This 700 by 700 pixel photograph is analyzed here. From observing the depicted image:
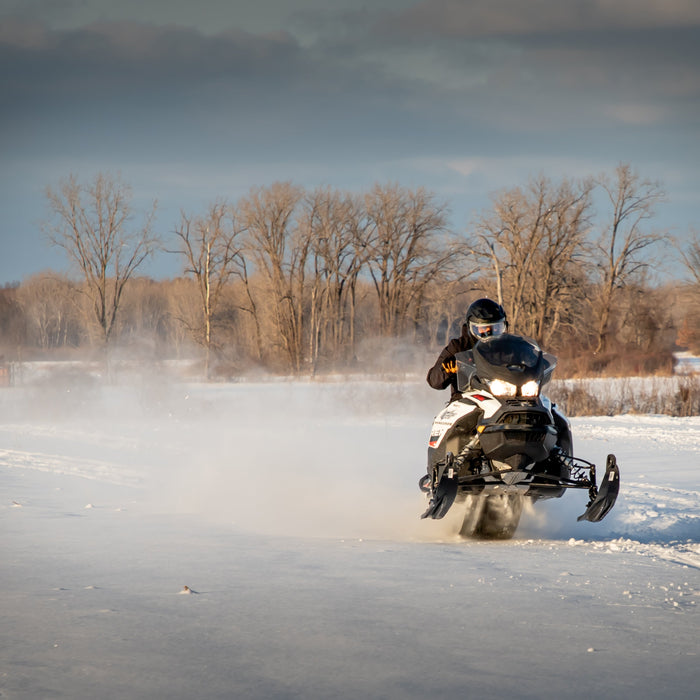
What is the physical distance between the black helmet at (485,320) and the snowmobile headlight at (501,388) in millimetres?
762

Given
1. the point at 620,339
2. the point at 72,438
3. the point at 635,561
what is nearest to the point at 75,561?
the point at 635,561

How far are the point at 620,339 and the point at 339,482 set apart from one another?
194 feet

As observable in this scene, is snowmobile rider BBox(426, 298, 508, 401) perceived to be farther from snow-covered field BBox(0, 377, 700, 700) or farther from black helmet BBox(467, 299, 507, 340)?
snow-covered field BBox(0, 377, 700, 700)

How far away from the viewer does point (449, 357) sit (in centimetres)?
742

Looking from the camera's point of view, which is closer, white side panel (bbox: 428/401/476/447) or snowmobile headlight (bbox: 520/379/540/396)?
snowmobile headlight (bbox: 520/379/540/396)

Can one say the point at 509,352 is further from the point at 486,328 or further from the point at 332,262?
the point at 332,262

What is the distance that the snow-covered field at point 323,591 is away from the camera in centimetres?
345

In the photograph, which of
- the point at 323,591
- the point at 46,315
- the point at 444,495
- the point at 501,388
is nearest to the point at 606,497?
the point at 501,388

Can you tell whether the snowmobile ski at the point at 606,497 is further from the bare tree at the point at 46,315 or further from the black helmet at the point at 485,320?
the bare tree at the point at 46,315

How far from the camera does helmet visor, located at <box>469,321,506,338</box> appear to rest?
24.0 feet

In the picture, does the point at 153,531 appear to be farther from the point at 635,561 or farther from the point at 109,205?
the point at 109,205

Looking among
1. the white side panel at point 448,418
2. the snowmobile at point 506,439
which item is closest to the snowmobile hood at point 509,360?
the snowmobile at point 506,439

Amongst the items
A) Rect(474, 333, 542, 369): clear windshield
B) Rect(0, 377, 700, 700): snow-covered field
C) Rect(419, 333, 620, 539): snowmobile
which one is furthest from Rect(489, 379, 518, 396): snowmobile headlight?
Rect(0, 377, 700, 700): snow-covered field

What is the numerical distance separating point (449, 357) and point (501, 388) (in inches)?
34.7
